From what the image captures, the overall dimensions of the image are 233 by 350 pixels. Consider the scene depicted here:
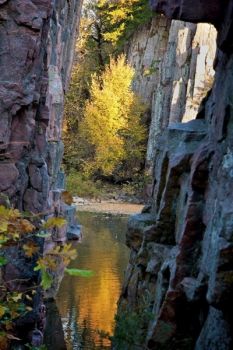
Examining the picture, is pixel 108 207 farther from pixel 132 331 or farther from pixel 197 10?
pixel 197 10

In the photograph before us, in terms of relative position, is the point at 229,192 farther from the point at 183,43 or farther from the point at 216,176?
the point at 183,43

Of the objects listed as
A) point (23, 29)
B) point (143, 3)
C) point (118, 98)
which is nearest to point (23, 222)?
point (23, 29)

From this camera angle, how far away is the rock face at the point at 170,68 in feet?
107

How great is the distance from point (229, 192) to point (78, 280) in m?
12.3

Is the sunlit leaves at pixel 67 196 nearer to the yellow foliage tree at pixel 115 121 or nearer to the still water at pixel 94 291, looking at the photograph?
the still water at pixel 94 291

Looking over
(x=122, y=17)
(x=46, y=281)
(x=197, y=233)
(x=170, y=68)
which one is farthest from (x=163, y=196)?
(x=122, y=17)

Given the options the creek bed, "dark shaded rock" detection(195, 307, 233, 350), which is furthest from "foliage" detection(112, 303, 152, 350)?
"dark shaded rock" detection(195, 307, 233, 350)

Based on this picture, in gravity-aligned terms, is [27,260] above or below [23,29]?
below

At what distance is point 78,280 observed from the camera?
63.0 feet

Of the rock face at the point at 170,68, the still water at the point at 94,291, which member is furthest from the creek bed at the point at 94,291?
the rock face at the point at 170,68

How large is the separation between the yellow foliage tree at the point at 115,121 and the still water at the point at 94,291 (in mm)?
12052

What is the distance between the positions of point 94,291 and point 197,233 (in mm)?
8757

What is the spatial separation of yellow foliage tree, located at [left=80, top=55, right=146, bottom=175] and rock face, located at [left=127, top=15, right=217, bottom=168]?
114cm

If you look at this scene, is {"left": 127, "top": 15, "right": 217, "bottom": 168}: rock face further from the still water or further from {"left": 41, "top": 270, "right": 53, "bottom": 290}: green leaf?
{"left": 41, "top": 270, "right": 53, "bottom": 290}: green leaf
